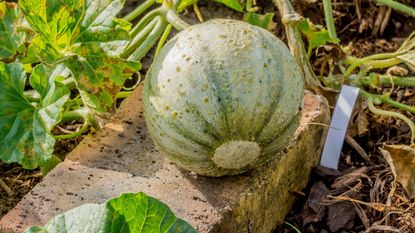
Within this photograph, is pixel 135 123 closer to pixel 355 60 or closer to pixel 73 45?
pixel 73 45

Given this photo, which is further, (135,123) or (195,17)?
(195,17)

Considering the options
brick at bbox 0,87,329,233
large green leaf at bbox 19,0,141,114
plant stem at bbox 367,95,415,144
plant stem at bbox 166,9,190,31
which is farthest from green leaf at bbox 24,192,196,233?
plant stem at bbox 367,95,415,144

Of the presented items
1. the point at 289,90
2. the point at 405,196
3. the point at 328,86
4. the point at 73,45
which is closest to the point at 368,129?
the point at 328,86

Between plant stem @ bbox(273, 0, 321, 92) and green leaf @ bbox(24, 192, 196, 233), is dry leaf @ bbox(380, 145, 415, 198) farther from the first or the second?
green leaf @ bbox(24, 192, 196, 233)

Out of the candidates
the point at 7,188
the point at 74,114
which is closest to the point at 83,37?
the point at 74,114

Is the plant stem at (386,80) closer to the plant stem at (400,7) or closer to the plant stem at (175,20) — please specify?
the plant stem at (400,7)

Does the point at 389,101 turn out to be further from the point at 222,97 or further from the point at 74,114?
the point at 74,114

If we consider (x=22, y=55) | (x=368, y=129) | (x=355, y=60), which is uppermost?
(x=22, y=55)
